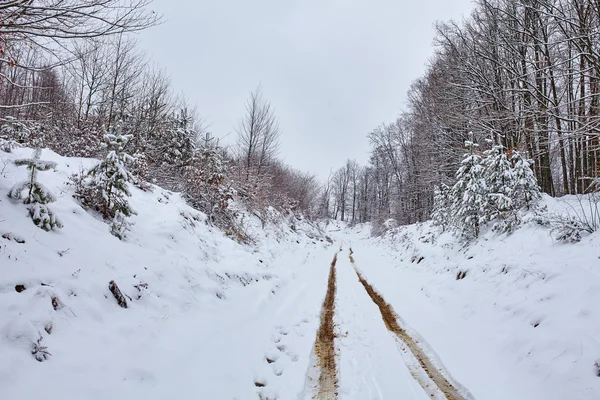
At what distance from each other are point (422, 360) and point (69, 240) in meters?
5.16

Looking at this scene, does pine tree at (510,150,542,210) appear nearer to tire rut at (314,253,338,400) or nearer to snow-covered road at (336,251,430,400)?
snow-covered road at (336,251,430,400)

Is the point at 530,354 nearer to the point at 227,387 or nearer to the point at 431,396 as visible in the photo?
the point at 431,396

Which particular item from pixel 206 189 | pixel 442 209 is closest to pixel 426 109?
pixel 442 209

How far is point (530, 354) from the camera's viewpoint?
3512 mm

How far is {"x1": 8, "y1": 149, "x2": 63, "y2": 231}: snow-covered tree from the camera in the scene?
3722mm

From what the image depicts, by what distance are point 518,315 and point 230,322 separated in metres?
4.55

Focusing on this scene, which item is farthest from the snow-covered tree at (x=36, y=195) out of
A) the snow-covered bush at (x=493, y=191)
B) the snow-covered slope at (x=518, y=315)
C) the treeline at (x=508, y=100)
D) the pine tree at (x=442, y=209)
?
the pine tree at (x=442, y=209)

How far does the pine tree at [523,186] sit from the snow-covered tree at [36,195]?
9.83 meters

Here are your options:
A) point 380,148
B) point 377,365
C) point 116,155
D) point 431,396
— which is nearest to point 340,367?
point 377,365

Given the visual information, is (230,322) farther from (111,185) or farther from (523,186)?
(523,186)

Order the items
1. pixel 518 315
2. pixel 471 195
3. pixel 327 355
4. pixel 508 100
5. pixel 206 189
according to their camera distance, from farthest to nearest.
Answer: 1. pixel 206 189
2. pixel 508 100
3. pixel 471 195
4. pixel 518 315
5. pixel 327 355

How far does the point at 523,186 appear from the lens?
7242mm

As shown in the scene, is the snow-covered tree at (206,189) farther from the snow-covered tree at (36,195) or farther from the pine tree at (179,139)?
the snow-covered tree at (36,195)

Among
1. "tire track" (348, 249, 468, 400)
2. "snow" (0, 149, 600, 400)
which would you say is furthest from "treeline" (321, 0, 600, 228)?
"tire track" (348, 249, 468, 400)
